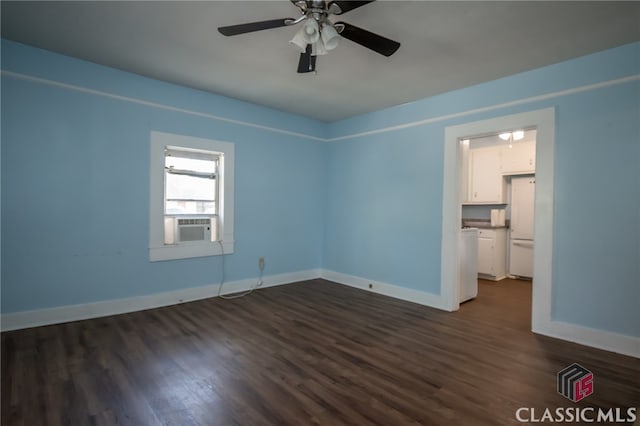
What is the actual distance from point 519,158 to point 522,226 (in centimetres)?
125

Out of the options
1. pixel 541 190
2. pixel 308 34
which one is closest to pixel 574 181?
pixel 541 190

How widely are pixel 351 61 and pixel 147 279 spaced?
3.36m

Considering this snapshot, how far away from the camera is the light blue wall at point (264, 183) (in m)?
2.78

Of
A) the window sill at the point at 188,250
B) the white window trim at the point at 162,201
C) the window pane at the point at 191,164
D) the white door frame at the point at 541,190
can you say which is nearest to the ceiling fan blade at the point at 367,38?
the white door frame at the point at 541,190

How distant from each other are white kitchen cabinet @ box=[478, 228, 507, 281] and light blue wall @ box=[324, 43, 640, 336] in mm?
2385

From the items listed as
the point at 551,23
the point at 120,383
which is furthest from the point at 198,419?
the point at 551,23

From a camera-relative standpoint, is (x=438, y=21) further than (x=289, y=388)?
Yes

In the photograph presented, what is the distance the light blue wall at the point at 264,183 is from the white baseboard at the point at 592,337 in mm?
67

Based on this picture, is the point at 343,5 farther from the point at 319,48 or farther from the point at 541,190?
the point at 541,190

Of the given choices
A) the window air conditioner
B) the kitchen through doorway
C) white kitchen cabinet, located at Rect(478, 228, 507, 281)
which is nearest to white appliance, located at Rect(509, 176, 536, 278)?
the kitchen through doorway

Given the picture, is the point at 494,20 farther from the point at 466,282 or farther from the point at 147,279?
the point at 147,279

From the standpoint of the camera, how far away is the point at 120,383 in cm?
212

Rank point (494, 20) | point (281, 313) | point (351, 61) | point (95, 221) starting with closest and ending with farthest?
1. point (494, 20)
2. point (351, 61)
3. point (95, 221)
4. point (281, 313)

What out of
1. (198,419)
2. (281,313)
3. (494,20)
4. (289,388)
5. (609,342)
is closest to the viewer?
(198,419)
